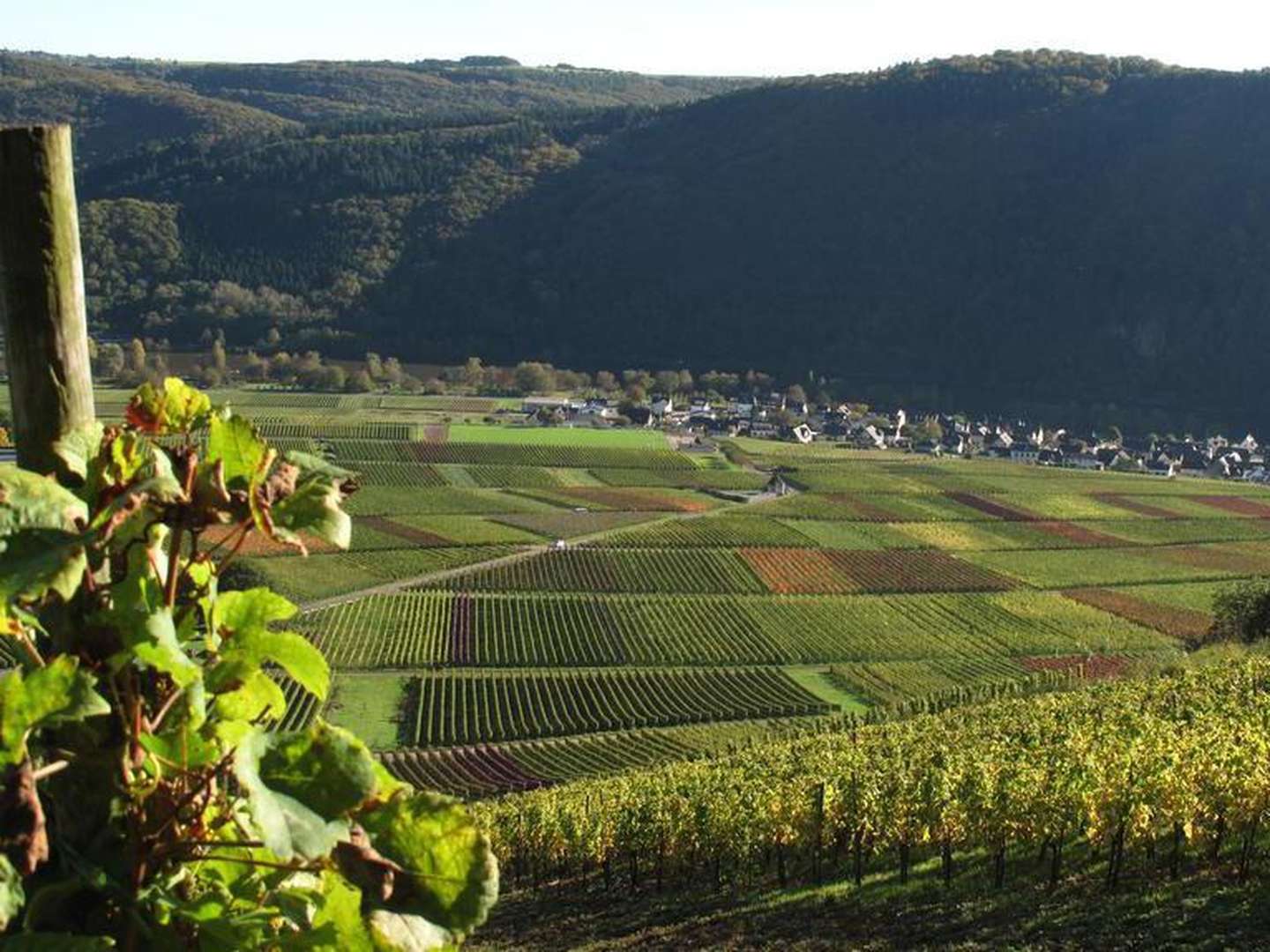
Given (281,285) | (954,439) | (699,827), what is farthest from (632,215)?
(699,827)

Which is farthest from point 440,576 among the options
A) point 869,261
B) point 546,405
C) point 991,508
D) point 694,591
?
point 869,261

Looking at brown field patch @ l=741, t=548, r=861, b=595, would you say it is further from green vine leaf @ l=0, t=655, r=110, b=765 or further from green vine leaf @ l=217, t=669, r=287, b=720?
green vine leaf @ l=0, t=655, r=110, b=765

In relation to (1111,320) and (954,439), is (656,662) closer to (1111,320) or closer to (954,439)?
(954,439)

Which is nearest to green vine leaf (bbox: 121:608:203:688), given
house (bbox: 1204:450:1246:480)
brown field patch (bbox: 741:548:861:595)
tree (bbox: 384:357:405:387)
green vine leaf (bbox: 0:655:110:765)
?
green vine leaf (bbox: 0:655:110:765)

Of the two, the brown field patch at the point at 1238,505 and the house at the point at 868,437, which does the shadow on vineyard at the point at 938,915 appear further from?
the house at the point at 868,437

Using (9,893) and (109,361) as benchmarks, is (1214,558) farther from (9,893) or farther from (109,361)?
(109,361)

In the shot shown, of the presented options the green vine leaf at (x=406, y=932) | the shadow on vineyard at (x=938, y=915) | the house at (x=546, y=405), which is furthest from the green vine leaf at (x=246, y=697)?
the house at (x=546, y=405)

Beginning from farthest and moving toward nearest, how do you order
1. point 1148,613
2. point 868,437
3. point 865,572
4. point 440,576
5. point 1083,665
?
1. point 868,437
2. point 865,572
3. point 440,576
4. point 1148,613
5. point 1083,665
